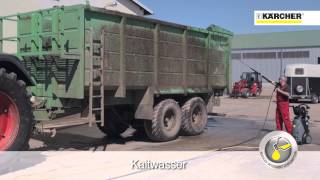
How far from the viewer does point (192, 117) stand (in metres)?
13.3

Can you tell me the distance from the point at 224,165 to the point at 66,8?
4.25m

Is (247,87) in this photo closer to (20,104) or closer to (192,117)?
(192,117)

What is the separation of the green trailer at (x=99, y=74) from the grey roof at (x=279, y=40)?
57050 millimetres

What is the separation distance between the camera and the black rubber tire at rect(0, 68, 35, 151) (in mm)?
7484

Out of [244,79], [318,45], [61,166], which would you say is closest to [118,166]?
[61,166]

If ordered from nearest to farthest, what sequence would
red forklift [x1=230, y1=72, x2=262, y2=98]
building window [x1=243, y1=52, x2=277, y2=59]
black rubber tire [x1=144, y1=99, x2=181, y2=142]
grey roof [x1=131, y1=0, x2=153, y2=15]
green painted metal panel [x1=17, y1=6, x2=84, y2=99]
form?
green painted metal panel [x1=17, y1=6, x2=84, y2=99]
black rubber tire [x1=144, y1=99, x2=181, y2=142]
grey roof [x1=131, y1=0, x2=153, y2=15]
red forklift [x1=230, y1=72, x2=262, y2=98]
building window [x1=243, y1=52, x2=277, y2=59]

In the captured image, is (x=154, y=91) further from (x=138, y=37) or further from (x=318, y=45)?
(x=318, y=45)

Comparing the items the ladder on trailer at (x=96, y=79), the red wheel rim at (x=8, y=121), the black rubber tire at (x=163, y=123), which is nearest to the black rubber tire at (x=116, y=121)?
the black rubber tire at (x=163, y=123)

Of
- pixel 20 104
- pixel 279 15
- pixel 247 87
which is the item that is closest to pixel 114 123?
pixel 20 104

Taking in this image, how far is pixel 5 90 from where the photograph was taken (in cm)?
747

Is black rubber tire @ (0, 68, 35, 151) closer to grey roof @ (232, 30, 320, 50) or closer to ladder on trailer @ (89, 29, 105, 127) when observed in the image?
ladder on trailer @ (89, 29, 105, 127)

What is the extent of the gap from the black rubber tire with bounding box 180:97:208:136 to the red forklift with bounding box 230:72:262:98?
24.3 m

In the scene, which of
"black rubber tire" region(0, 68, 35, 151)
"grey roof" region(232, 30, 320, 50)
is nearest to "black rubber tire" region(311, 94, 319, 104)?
"black rubber tire" region(0, 68, 35, 151)

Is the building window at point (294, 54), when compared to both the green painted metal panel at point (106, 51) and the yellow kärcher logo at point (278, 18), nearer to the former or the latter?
the yellow kärcher logo at point (278, 18)
